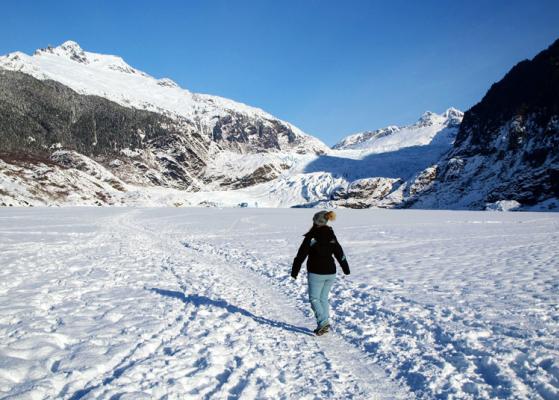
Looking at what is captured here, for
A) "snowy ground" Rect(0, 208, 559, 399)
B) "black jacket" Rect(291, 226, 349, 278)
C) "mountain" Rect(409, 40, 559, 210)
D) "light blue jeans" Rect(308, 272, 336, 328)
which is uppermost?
"mountain" Rect(409, 40, 559, 210)

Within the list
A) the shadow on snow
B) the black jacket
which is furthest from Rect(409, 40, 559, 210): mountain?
the black jacket

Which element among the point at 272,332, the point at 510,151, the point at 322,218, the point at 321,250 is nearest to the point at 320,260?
the point at 321,250

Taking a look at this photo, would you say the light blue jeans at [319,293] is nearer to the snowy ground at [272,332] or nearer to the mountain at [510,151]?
the snowy ground at [272,332]

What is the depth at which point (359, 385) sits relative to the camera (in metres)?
6.25

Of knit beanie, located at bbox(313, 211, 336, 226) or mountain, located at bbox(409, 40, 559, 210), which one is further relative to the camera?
mountain, located at bbox(409, 40, 559, 210)

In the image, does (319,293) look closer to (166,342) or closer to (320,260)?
(320,260)

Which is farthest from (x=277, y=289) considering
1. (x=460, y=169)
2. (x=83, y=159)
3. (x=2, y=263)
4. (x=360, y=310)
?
(x=83, y=159)

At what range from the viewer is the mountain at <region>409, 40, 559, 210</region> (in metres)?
111

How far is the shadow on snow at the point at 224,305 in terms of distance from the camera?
8.98 meters

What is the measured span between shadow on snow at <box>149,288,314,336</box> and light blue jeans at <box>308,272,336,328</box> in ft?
1.66

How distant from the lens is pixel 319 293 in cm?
850

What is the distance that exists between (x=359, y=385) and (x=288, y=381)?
1.15m

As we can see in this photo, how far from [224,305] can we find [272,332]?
2559 mm

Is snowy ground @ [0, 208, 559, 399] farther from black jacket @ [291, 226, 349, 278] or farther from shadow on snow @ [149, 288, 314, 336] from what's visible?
black jacket @ [291, 226, 349, 278]
